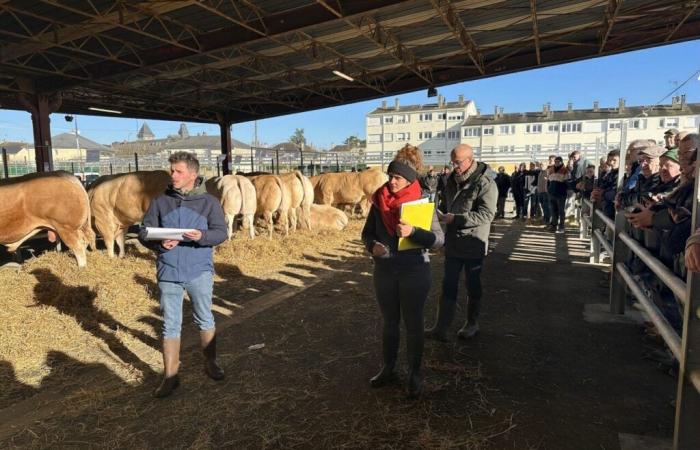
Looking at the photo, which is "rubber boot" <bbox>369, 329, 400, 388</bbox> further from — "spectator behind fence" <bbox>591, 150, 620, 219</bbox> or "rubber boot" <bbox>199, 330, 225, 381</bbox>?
"spectator behind fence" <bbox>591, 150, 620, 219</bbox>

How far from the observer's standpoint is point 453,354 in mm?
→ 4051

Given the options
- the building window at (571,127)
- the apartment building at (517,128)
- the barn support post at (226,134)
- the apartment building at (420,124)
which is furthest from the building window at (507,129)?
the barn support post at (226,134)

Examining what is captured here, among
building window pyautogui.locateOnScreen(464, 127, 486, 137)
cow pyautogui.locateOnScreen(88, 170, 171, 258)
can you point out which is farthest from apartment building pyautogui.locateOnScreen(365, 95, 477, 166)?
cow pyautogui.locateOnScreen(88, 170, 171, 258)

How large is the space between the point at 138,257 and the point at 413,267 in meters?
6.60

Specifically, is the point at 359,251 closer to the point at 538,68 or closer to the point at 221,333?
the point at 221,333

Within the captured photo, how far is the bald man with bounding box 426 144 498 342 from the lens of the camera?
4.20 m

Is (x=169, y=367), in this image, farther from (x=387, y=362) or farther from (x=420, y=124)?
(x=420, y=124)

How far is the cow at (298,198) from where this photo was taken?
39.0ft

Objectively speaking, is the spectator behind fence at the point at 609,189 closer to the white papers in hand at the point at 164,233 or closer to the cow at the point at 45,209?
the white papers in hand at the point at 164,233

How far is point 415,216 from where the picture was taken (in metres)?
3.13

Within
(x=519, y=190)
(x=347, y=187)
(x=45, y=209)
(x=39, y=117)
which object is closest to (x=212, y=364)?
(x=45, y=209)

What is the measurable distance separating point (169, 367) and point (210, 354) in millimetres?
342

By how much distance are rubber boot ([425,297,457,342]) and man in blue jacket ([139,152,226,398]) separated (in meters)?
2.17

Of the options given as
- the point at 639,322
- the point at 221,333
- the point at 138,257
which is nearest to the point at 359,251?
the point at 138,257
